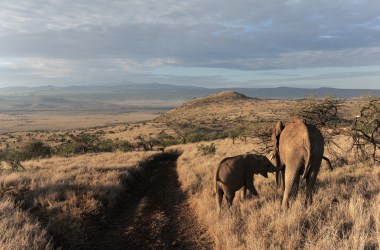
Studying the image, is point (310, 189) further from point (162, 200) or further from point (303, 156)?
point (162, 200)

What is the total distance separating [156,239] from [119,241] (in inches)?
33.3

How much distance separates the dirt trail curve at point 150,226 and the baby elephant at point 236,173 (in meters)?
1.03

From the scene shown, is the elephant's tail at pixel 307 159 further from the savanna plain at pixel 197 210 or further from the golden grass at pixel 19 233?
the golden grass at pixel 19 233

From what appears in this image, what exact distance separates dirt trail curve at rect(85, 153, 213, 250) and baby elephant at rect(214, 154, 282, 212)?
3.38 feet

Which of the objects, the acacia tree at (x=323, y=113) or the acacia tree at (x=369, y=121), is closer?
the acacia tree at (x=369, y=121)

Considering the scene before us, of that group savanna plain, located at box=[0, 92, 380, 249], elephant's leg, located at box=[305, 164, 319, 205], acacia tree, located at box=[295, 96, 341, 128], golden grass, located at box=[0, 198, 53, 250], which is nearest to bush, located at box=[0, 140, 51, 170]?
savanna plain, located at box=[0, 92, 380, 249]

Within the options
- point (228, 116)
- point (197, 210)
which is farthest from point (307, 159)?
point (228, 116)

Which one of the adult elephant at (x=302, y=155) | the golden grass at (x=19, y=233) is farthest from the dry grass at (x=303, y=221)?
the golden grass at (x=19, y=233)

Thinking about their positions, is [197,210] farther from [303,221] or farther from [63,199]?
[63,199]

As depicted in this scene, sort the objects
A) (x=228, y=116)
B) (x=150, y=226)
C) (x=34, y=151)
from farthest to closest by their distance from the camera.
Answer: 1. (x=228, y=116)
2. (x=34, y=151)
3. (x=150, y=226)

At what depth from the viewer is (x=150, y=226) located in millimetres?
7699

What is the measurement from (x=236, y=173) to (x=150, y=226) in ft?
8.16

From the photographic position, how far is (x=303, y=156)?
669 centimetres

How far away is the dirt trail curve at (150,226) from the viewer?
6664 mm
